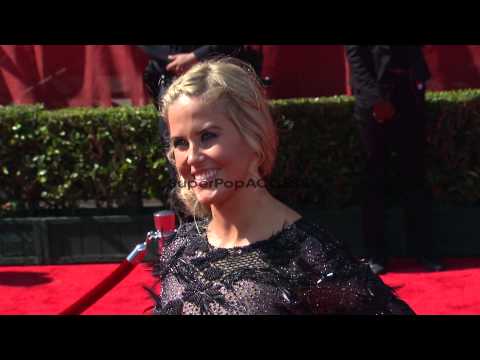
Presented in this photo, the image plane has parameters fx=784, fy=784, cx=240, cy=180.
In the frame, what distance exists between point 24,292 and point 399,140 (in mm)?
2622

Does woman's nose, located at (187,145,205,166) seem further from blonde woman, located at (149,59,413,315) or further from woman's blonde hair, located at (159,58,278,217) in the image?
woman's blonde hair, located at (159,58,278,217)

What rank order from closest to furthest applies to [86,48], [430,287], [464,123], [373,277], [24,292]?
[373,277], [430,287], [24,292], [464,123], [86,48]

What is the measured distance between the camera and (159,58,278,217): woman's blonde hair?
1.88m

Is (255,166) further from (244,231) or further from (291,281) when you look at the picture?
(291,281)

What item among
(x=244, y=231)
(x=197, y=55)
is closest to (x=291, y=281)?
(x=244, y=231)

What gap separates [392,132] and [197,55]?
138 centimetres

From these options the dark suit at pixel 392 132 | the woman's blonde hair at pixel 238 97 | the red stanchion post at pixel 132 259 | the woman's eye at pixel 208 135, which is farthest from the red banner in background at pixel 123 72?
the woman's eye at pixel 208 135

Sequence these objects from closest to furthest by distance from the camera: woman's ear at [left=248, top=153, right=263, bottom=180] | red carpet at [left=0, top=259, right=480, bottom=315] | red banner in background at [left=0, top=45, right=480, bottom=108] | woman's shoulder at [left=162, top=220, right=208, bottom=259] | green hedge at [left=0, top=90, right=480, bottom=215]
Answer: woman's ear at [left=248, top=153, right=263, bottom=180]
woman's shoulder at [left=162, top=220, right=208, bottom=259]
red carpet at [left=0, top=259, right=480, bottom=315]
green hedge at [left=0, top=90, right=480, bottom=215]
red banner in background at [left=0, top=45, right=480, bottom=108]

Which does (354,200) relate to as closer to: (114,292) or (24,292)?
(114,292)

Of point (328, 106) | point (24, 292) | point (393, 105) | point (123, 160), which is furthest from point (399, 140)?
point (24, 292)

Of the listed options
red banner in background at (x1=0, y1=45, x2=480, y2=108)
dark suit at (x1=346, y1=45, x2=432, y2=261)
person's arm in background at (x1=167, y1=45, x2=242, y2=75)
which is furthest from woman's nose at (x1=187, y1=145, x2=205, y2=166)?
red banner in background at (x1=0, y1=45, x2=480, y2=108)

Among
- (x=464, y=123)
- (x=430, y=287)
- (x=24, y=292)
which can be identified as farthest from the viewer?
(x=464, y=123)

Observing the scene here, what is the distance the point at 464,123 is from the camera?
5477 millimetres

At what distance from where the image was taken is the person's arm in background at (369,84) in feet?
15.8
